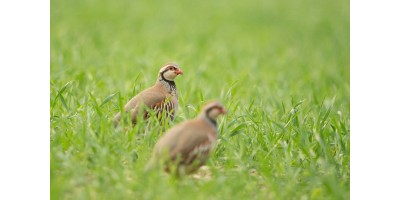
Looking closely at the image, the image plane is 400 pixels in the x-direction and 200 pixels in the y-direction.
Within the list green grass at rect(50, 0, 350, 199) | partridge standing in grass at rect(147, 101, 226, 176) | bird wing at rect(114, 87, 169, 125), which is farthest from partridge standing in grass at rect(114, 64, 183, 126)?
partridge standing in grass at rect(147, 101, 226, 176)

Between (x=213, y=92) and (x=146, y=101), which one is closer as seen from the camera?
(x=146, y=101)

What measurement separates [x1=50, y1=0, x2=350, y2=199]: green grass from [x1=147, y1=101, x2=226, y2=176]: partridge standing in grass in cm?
12

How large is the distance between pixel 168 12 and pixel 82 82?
8.85 m

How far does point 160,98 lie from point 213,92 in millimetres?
3180

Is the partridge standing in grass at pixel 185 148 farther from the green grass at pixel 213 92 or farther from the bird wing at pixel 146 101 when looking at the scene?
the bird wing at pixel 146 101

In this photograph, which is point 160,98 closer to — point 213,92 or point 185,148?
point 185,148

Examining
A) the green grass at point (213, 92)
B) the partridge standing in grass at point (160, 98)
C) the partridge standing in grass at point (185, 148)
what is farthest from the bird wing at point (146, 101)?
the partridge standing in grass at point (185, 148)

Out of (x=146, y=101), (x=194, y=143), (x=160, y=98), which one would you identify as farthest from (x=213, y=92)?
(x=194, y=143)

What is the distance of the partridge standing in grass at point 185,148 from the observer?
453 centimetres

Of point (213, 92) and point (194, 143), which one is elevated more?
point (213, 92)

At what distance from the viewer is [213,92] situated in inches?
348

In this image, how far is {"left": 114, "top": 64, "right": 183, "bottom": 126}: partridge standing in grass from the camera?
5513 millimetres

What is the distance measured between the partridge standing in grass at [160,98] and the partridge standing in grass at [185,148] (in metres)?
0.83

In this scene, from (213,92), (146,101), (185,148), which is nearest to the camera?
(185,148)
